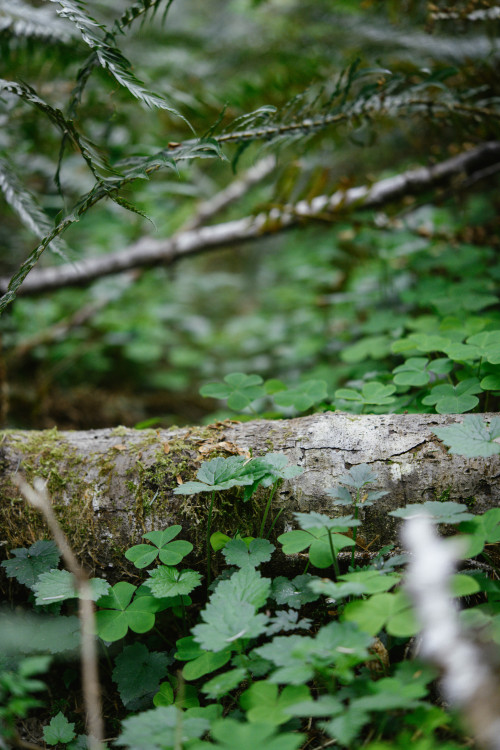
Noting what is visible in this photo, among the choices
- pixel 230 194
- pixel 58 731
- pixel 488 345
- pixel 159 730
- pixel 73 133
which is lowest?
pixel 58 731

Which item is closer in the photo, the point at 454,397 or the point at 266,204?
the point at 454,397

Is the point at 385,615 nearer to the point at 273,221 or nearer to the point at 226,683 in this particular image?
the point at 226,683

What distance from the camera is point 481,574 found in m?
1.20

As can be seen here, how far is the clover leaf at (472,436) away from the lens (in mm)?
1260

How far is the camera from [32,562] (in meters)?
1.45

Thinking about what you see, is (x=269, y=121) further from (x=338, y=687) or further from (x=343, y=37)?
(x=343, y=37)

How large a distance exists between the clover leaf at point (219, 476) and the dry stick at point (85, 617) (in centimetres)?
39

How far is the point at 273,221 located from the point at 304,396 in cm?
147

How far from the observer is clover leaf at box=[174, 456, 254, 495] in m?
1.36

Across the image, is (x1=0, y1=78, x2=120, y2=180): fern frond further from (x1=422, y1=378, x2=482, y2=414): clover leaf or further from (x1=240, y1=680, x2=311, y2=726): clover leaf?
(x1=240, y1=680, x2=311, y2=726): clover leaf

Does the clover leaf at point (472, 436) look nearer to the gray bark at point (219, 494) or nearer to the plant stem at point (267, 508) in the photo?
the gray bark at point (219, 494)

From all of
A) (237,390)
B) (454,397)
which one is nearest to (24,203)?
(237,390)

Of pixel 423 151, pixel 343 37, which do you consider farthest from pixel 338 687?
pixel 343 37

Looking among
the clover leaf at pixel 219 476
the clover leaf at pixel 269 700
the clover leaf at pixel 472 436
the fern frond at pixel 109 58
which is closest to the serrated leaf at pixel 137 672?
the clover leaf at pixel 269 700
